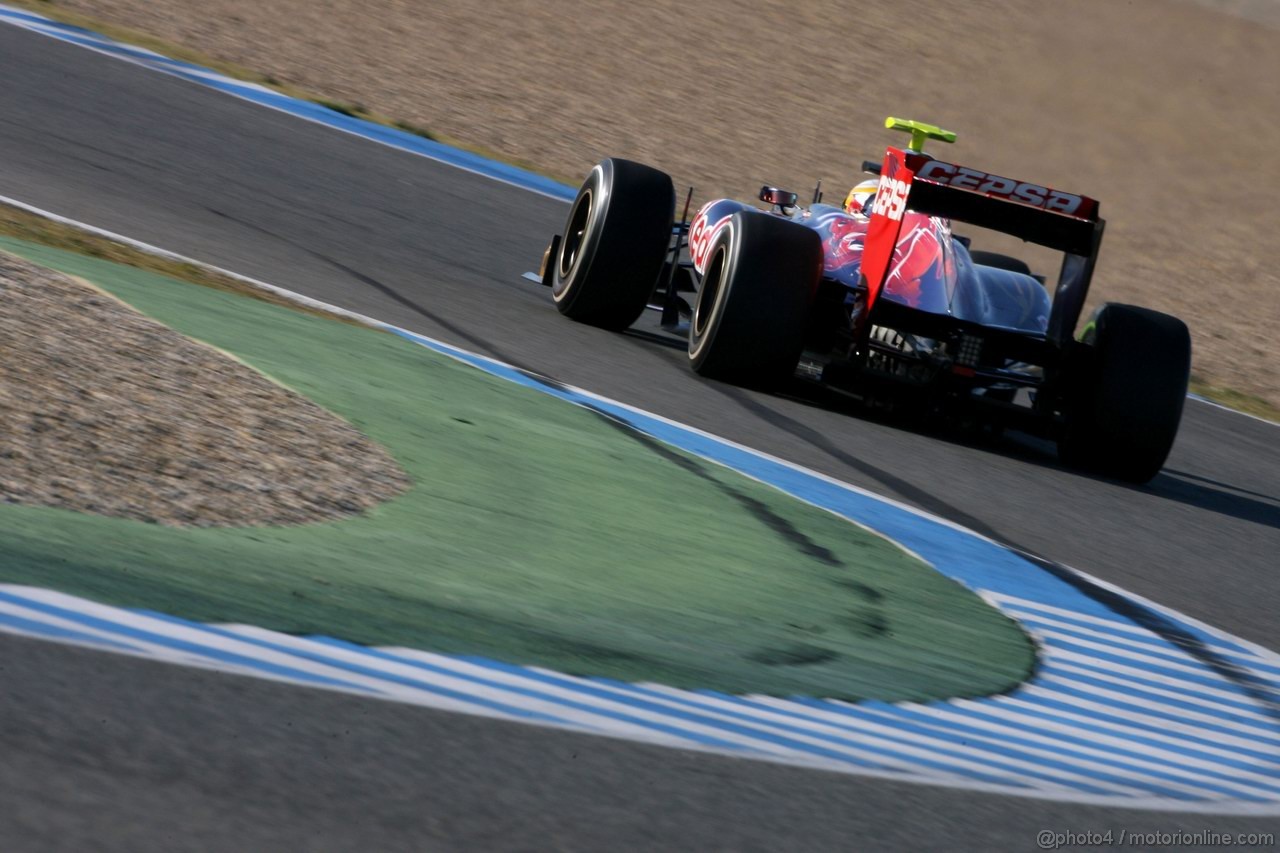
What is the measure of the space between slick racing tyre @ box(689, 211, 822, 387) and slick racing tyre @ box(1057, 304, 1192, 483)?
1.53 m

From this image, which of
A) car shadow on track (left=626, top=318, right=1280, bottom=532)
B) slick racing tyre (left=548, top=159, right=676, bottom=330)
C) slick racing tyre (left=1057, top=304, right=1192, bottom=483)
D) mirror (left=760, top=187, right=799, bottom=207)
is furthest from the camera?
mirror (left=760, top=187, right=799, bottom=207)

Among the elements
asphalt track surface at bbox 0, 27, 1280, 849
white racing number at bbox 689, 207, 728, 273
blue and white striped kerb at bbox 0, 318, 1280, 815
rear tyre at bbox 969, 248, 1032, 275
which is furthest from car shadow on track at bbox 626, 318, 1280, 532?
blue and white striped kerb at bbox 0, 318, 1280, 815

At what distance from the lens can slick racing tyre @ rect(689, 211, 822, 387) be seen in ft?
29.9

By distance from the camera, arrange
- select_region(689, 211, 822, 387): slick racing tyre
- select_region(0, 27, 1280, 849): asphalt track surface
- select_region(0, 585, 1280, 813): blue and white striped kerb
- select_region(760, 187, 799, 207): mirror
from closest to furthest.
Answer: select_region(0, 27, 1280, 849): asphalt track surface < select_region(0, 585, 1280, 813): blue and white striped kerb < select_region(689, 211, 822, 387): slick racing tyre < select_region(760, 187, 799, 207): mirror

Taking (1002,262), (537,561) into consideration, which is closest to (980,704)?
(537,561)

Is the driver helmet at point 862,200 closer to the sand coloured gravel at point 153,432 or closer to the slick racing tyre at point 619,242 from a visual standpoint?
the slick racing tyre at point 619,242

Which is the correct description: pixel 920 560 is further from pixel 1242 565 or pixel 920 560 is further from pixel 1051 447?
pixel 1051 447

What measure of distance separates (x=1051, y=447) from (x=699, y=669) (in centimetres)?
613

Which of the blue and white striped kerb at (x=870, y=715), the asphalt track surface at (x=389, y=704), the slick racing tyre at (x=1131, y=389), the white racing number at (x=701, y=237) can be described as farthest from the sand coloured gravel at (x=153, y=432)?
the slick racing tyre at (x=1131, y=389)

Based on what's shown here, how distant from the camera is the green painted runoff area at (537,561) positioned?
182 inches

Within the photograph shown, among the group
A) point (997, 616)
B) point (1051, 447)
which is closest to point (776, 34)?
point (1051, 447)

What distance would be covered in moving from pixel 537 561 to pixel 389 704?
1.69 m

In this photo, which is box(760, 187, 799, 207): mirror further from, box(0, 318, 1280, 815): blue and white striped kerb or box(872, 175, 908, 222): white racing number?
box(0, 318, 1280, 815): blue and white striped kerb

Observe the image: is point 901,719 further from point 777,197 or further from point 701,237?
point 701,237
